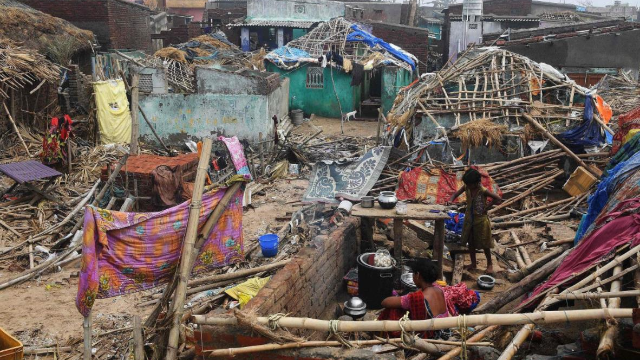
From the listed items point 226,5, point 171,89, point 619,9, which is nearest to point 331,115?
point 171,89

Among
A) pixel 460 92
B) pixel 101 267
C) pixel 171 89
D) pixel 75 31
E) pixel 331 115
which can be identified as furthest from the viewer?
pixel 331 115

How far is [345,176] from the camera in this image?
36.8 ft

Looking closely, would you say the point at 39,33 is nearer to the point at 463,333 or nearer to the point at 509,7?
the point at 463,333

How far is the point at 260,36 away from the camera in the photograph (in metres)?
32.1

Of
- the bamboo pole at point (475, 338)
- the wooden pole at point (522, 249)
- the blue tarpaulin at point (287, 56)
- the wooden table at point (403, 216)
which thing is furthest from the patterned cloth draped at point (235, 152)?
the blue tarpaulin at point (287, 56)

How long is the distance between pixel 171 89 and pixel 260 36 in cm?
1547

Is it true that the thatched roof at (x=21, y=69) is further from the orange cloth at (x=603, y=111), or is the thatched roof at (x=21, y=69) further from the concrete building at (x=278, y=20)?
the concrete building at (x=278, y=20)

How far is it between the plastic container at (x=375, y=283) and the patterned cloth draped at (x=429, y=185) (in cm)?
433

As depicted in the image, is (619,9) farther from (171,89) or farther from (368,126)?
(171,89)

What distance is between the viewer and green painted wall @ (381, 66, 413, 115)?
21734mm

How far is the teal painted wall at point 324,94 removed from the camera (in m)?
22.3

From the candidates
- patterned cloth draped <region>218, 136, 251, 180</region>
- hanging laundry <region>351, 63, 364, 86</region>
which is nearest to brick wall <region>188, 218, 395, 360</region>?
patterned cloth draped <region>218, 136, 251, 180</region>

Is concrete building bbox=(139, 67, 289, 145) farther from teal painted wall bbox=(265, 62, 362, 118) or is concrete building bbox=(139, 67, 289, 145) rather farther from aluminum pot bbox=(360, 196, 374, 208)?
aluminum pot bbox=(360, 196, 374, 208)

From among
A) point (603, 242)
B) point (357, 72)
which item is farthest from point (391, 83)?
point (603, 242)
